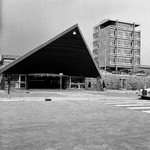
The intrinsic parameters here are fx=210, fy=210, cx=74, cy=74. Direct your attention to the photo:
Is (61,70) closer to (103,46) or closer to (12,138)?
(12,138)

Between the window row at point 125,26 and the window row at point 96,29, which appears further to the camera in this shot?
the window row at point 96,29

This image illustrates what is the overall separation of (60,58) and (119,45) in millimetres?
49317

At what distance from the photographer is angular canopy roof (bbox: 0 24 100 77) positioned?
89.5ft

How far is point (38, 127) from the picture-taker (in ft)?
21.9

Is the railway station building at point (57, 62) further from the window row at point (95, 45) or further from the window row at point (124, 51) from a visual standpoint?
the window row at point (95, 45)

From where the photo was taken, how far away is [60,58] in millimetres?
29891

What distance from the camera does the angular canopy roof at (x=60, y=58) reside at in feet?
89.5

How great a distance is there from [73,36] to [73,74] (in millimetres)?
7852

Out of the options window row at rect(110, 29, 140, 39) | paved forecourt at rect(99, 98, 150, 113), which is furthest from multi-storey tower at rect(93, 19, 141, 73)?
paved forecourt at rect(99, 98, 150, 113)

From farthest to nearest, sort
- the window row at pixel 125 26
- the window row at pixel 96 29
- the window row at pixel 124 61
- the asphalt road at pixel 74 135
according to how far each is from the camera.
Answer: the window row at pixel 96 29
the window row at pixel 125 26
the window row at pixel 124 61
the asphalt road at pixel 74 135

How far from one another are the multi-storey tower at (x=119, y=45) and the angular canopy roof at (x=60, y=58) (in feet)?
143

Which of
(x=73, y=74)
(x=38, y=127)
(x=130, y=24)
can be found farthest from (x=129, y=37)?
Result: (x=38, y=127)

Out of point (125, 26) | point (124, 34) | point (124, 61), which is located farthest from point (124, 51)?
point (125, 26)

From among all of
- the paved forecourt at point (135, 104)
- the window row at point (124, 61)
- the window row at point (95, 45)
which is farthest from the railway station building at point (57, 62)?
the window row at point (95, 45)
